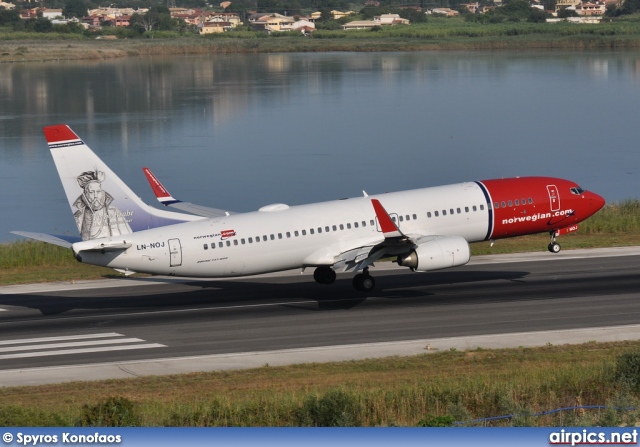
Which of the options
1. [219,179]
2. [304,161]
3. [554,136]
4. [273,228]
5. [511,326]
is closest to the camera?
[511,326]

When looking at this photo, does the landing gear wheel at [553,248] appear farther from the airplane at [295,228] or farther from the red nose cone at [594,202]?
the red nose cone at [594,202]

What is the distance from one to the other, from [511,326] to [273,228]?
11.0m

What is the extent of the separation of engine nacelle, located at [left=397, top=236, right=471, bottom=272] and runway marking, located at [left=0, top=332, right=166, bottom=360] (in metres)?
11.4

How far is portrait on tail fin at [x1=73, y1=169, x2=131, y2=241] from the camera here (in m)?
43.4

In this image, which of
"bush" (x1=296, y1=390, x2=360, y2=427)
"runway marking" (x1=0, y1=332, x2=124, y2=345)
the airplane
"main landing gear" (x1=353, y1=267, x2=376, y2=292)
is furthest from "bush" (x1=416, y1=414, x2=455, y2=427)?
"main landing gear" (x1=353, y1=267, x2=376, y2=292)

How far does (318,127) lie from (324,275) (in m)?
74.7

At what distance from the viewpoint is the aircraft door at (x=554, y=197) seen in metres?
50.3

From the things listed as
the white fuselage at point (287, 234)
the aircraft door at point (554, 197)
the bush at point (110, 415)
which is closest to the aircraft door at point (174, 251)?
the white fuselage at point (287, 234)

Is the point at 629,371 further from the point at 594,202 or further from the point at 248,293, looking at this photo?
the point at 594,202

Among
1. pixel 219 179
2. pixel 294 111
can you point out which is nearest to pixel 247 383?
pixel 219 179

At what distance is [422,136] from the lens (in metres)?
115

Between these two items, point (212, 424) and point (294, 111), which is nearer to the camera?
point (212, 424)

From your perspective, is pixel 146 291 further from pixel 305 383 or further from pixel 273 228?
pixel 305 383

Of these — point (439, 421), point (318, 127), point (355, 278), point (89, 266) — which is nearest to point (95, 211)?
point (355, 278)
